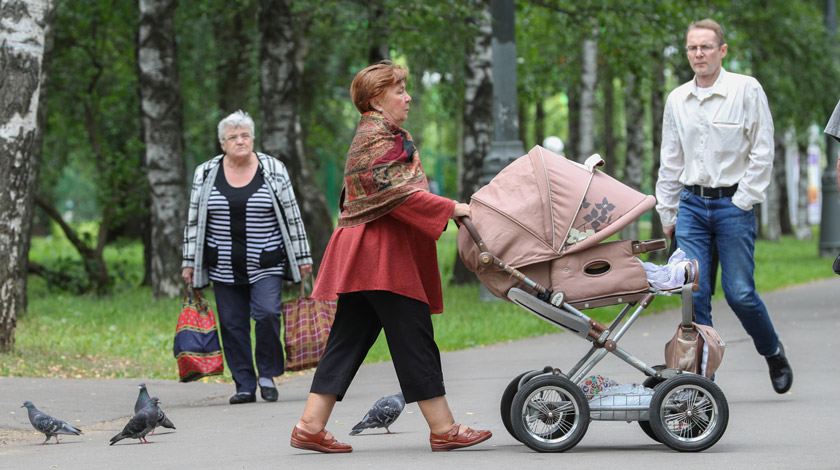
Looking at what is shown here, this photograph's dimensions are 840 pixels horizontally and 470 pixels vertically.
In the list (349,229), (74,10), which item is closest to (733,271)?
(349,229)

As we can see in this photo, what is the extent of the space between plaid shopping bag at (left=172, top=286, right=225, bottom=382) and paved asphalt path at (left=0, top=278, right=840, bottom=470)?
25 centimetres

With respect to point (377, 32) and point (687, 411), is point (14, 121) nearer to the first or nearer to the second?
point (687, 411)

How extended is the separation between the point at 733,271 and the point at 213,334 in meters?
3.30

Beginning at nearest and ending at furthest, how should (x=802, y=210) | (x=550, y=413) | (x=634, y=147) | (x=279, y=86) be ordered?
(x=550, y=413) → (x=279, y=86) → (x=634, y=147) → (x=802, y=210)

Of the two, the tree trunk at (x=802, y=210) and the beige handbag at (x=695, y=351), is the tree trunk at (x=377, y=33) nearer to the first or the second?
the beige handbag at (x=695, y=351)

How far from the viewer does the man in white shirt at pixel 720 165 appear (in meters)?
6.87

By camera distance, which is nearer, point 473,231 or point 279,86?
point 473,231

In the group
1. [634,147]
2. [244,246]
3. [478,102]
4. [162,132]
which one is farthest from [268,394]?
[634,147]

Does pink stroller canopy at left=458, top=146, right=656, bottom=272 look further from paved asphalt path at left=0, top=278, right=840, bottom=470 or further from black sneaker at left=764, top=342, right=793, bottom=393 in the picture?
black sneaker at left=764, top=342, right=793, bottom=393

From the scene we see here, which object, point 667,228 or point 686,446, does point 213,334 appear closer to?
point 667,228

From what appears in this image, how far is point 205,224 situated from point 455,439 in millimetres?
2917

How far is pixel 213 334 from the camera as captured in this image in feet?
26.3

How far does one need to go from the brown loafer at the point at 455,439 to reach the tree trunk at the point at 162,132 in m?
10.7

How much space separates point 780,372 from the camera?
7.24m
